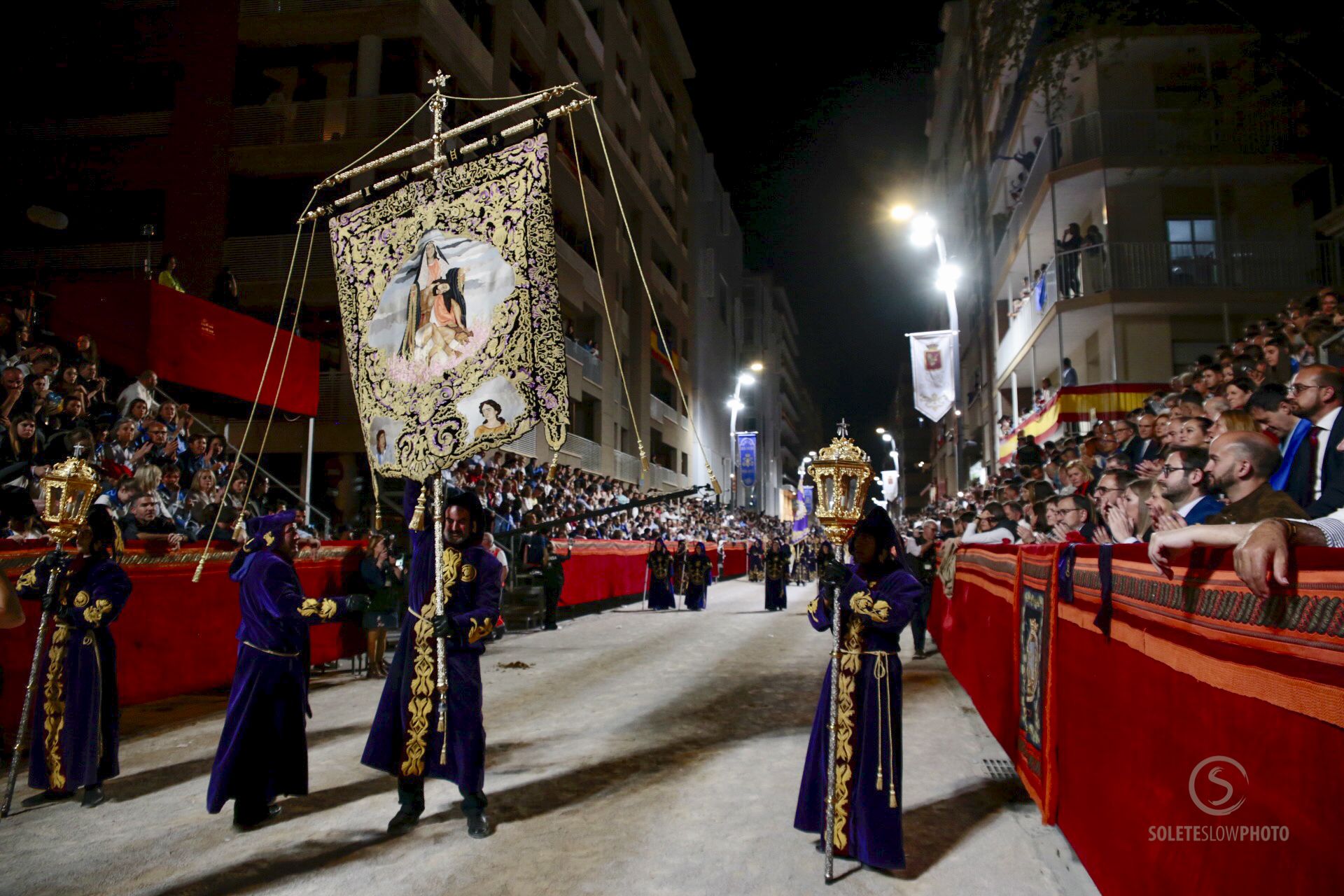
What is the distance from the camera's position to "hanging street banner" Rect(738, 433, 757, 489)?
4956cm

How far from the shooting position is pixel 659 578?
867 inches

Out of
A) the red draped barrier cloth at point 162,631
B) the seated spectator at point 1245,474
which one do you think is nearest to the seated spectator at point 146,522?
the red draped barrier cloth at point 162,631

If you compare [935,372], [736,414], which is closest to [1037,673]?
[935,372]

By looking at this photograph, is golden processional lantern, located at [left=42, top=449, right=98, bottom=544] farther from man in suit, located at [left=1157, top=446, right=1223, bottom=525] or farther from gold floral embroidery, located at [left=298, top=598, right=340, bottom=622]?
man in suit, located at [left=1157, top=446, right=1223, bottom=525]

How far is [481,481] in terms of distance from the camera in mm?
15484

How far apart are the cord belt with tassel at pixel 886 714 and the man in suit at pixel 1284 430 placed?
224 cm

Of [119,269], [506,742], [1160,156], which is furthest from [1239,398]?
[119,269]

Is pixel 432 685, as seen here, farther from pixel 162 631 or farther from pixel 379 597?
pixel 379 597

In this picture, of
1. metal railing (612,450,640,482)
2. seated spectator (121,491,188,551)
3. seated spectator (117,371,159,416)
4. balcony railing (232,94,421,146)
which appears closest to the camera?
seated spectator (121,491,188,551)

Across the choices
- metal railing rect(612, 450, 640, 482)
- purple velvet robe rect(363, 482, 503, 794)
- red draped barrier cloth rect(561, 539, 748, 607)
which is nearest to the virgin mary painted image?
purple velvet robe rect(363, 482, 503, 794)

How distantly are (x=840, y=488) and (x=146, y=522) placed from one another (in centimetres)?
793

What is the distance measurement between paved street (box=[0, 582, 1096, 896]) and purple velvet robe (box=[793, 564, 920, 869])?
0.18 meters

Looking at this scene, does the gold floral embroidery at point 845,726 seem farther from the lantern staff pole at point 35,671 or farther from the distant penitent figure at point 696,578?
the distant penitent figure at point 696,578

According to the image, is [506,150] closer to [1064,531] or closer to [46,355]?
[1064,531]
